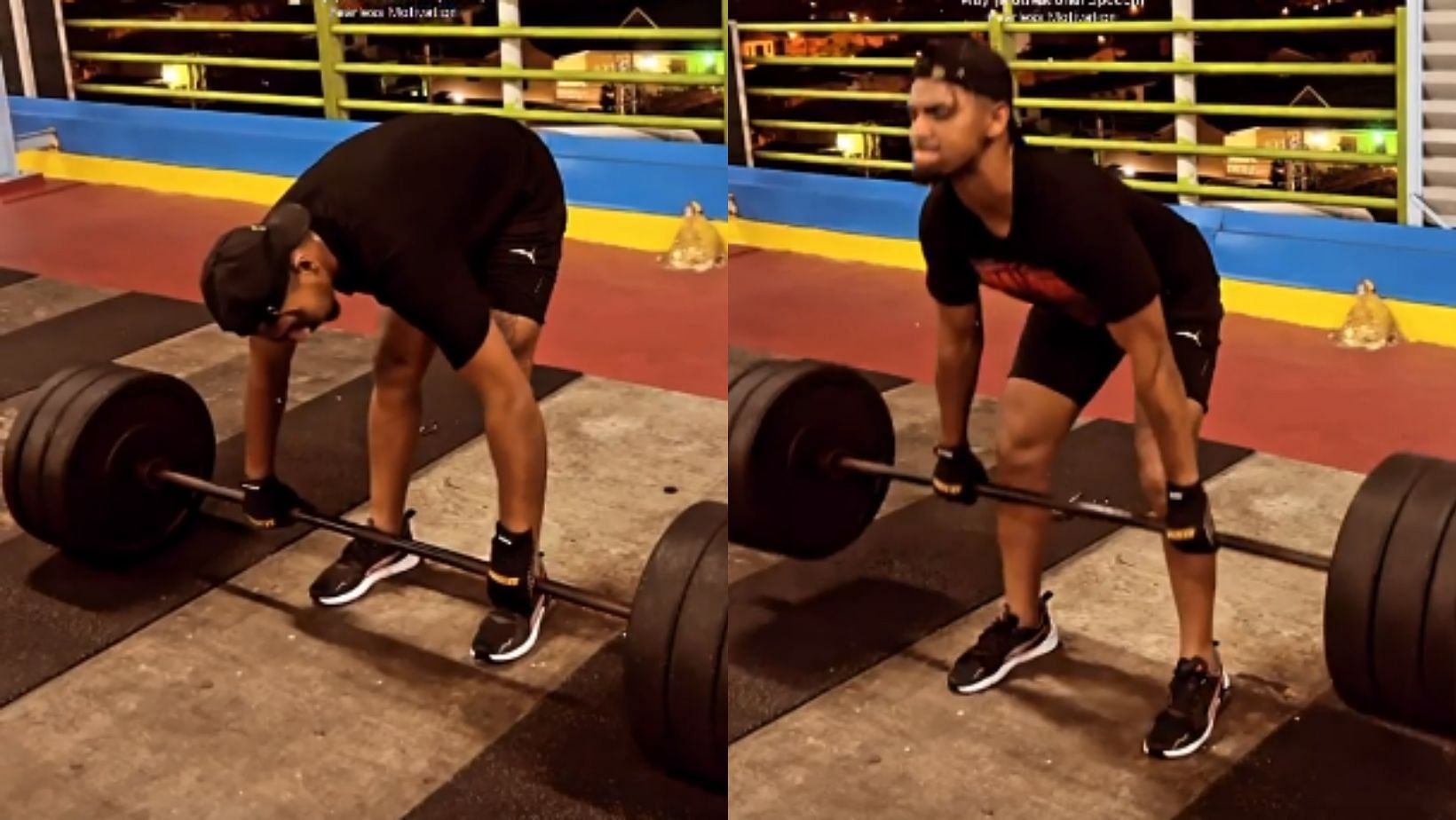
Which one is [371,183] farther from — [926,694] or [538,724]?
[926,694]

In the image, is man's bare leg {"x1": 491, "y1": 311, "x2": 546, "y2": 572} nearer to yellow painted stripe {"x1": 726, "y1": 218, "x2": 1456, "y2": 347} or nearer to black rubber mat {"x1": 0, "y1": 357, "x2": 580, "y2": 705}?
yellow painted stripe {"x1": 726, "y1": 218, "x2": 1456, "y2": 347}

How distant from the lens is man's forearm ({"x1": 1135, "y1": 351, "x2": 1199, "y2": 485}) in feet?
5.28

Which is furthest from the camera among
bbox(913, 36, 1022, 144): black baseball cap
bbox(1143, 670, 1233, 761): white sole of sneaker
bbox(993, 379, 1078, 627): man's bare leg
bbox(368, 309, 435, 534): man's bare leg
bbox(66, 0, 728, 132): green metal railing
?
bbox(66, 0, 728, 132): green metal railing

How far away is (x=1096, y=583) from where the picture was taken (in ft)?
7.41

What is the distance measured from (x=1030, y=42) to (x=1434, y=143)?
569mm

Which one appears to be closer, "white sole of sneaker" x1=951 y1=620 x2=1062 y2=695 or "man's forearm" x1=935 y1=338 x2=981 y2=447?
"man's forearm" x1=935 y1=338 x2=981 y2=447

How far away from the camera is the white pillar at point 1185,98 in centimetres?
219

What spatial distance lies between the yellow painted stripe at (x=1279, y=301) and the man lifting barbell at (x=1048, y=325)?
17cm

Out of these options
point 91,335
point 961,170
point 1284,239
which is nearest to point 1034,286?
point 961,170

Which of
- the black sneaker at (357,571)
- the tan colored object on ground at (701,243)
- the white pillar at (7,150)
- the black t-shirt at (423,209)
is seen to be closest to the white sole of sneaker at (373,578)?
the black sneaker at (357,571)

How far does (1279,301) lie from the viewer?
2102 mm

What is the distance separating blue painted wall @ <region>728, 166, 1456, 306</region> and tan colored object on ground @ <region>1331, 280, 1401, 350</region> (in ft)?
0.08

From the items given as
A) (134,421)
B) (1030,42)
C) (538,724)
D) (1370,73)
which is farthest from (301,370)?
(1370,73)

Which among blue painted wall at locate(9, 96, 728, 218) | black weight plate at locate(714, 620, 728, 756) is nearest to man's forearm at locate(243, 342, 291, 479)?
blue painted wall at locate(9, 96, 728, 218)
